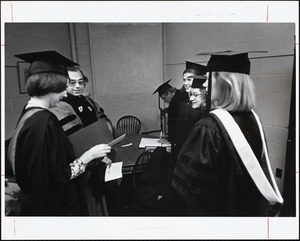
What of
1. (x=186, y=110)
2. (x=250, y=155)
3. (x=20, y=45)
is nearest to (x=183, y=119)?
(x=186, y=110)

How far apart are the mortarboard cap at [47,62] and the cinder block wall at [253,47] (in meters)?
0.55

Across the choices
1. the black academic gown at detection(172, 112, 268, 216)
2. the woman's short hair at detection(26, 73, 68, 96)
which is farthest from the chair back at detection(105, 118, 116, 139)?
the black academic gown at detection(172, 112, 268, 216)

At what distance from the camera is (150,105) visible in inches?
54.7

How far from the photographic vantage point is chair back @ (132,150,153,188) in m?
1.39

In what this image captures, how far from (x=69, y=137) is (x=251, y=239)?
1.19 meters

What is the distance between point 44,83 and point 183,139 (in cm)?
79

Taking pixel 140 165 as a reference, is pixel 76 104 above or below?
above

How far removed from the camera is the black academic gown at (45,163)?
1.28 m

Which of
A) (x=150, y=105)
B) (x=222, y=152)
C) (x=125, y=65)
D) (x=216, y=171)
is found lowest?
(x=216, y=171)

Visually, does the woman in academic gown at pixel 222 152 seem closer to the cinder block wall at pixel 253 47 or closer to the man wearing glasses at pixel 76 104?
the cinder block wall at pixel 253 47

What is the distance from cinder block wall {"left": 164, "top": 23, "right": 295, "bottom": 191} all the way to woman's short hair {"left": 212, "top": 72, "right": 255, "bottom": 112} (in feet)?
0.15

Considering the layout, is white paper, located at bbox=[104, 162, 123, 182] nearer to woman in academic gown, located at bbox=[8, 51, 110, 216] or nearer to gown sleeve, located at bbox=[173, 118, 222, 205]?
woman in academic gown, located at bbox=[8, 51, 110, 216]

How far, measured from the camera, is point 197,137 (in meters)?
1.32

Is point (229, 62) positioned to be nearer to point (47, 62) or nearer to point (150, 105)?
point (150, 105)
